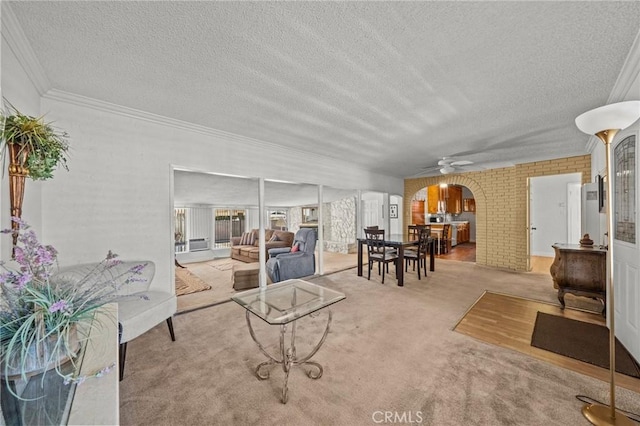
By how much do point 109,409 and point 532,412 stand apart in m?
2.21

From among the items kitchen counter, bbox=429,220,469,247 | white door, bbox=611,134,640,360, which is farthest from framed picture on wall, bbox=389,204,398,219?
white door, bbox=611,134,640,360

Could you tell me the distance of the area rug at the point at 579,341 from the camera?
202 cm

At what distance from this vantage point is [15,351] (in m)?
0.75

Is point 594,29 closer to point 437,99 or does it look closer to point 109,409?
point 437,99

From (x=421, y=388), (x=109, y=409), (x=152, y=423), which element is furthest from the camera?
(x=421, y=388)

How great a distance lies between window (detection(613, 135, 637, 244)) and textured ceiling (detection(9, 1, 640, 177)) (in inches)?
23.1

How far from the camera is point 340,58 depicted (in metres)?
1.85

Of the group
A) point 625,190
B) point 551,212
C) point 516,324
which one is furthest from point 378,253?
point 551,212

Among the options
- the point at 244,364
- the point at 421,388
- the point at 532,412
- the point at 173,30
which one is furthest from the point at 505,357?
the point at 173,30

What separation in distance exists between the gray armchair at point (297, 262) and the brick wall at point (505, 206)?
3.98 meters

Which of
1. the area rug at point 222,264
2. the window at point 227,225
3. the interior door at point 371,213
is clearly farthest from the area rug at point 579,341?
the window at point 227,225

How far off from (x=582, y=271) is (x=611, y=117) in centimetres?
245

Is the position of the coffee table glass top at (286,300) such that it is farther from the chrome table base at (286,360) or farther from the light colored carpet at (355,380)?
the light colored carpet at (355,380)

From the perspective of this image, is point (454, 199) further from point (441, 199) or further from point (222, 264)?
point (222, 264)
